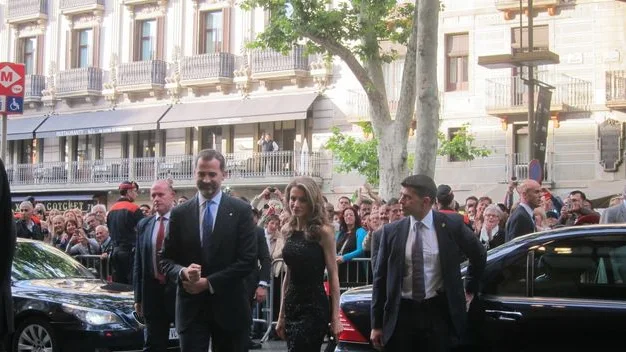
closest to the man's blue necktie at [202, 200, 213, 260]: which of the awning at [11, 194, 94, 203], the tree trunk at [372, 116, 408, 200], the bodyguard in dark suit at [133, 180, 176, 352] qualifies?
the bodyguard in dark suit at [133, 180, 176, 352]

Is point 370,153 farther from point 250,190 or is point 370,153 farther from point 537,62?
point 537,62

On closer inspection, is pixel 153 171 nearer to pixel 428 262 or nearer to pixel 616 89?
pixel 616 89

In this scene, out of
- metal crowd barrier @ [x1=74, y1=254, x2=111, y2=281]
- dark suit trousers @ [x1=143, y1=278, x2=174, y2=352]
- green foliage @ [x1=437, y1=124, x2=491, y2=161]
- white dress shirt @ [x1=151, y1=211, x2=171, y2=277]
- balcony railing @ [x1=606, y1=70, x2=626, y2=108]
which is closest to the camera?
dark suit trousers @ [x1=143, y1=278, x2=174, y2=352]

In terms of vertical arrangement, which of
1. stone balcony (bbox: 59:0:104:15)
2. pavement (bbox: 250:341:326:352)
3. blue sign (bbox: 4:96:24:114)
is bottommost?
pavement (bbox: 250:341:326:352)

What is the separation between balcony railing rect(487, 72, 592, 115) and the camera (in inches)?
1164

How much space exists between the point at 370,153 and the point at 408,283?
23367 mm

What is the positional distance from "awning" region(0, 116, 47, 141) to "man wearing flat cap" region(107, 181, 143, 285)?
28.8 m

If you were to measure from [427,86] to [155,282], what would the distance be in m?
7.84

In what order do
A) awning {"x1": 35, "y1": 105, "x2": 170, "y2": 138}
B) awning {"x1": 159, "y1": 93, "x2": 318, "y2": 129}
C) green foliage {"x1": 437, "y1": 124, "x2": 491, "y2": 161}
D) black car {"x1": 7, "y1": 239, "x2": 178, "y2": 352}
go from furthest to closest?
awning {"x1": 35, "y1": 105, "x2": 170, "y2": 138} < awning {"x1": 159, "y1": 93, "x2": 318, "y2": 129} < green foliage {"x1": 437, "y1": 124, "x2": 491, "y2": 161} < black car {"x1": 7, "y1": 239, "x2": 178, "y2": 352}

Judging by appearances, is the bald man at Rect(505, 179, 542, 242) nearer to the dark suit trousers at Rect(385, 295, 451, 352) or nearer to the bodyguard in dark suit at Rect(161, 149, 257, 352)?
the dark suit trousers at Rect(385, 295, 451, 352)

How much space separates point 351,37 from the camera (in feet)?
71.1

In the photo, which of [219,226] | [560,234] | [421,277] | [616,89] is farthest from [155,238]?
[616,89]

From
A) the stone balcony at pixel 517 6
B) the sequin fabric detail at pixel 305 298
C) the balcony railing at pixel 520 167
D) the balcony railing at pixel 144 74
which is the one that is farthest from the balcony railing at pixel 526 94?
the sequin fabric detail at pixel 305 298

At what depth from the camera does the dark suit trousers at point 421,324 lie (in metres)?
7.05
